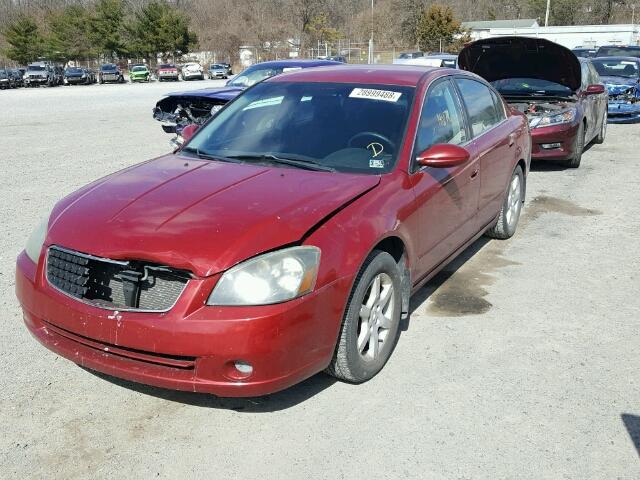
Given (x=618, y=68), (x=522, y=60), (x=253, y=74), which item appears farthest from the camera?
(x=618, y=68)

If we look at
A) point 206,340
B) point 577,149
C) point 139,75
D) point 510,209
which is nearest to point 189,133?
point 206,340

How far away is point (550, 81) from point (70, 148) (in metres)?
8.65

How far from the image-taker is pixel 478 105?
5.37m

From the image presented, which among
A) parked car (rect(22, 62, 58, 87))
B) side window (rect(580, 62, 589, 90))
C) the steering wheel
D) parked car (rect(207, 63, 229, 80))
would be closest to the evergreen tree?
parked car (rect(207, 63, 229, 80))

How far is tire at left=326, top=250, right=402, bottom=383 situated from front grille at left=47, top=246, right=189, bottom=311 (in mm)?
883

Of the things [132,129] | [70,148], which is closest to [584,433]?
[70,148]

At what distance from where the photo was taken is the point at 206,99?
980 cm

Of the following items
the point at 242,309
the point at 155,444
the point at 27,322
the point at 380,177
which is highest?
the point at 380,177

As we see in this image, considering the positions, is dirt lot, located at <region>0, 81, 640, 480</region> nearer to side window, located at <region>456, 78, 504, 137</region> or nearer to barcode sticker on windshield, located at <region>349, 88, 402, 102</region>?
side window, located at <region>456, 78, 504, 137</region>

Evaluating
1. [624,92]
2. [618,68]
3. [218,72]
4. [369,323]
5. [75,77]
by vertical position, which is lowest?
[369,323]

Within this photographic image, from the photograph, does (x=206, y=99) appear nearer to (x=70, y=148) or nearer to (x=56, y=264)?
(x=70, y=148)

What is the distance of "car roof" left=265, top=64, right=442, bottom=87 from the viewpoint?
447 centimetres

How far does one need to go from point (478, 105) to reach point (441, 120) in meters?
0.99

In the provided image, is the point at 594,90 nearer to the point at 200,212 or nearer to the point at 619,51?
the point at 200,212
